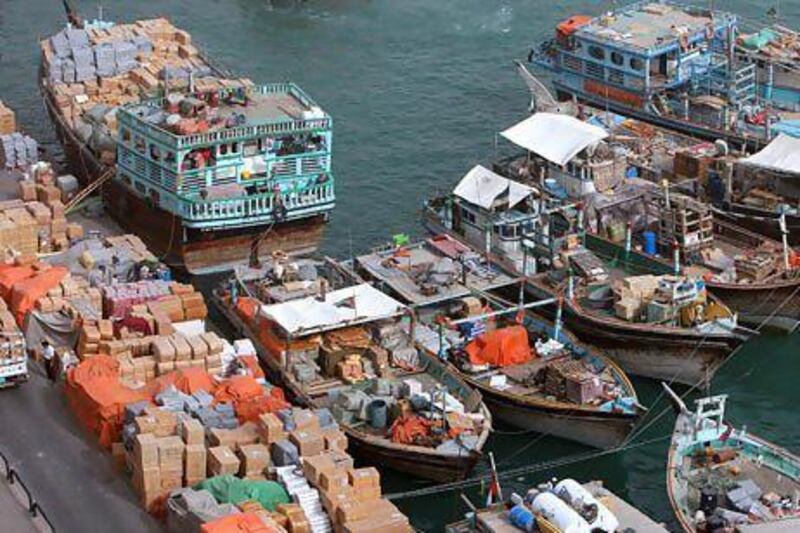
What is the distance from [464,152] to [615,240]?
17.9m

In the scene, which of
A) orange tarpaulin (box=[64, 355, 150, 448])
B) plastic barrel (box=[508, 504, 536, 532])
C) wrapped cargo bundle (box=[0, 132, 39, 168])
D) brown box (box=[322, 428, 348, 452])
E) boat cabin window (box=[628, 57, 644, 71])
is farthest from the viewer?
boat cabin window (box=[628, 57, 644, 71])

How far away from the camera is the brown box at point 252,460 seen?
156 feet

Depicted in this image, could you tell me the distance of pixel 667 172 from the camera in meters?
74.7

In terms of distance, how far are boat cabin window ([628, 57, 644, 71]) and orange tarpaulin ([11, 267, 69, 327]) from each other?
3310 centimetres

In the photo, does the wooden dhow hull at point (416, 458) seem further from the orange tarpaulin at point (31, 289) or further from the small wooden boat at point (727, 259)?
the small wooden boat at point (727, 259)

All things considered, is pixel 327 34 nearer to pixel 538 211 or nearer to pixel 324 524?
pixel 538 211

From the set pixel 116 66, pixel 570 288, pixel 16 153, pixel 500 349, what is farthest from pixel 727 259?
pixel 116 66

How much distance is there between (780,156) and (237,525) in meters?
37.1

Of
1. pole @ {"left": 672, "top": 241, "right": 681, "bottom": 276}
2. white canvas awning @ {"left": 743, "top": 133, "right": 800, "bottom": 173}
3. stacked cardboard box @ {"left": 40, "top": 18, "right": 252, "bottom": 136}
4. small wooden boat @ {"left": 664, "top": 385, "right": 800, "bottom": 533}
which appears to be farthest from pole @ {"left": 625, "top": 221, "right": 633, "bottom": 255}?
stacked cardboard box @ {"left": 40, "top": 18, "right": 252, "bottom": 136}

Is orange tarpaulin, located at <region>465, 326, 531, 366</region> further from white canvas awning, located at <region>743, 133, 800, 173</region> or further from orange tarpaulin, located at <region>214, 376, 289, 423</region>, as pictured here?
white canvas awning, located at <region>743, 133, 800, 173</region>

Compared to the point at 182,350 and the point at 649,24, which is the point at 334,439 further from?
the point at 649,24

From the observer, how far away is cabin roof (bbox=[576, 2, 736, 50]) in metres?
82.8

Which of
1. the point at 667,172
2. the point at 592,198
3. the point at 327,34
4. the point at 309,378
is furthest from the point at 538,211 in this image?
the point at 327,34

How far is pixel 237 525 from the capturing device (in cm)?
4322
